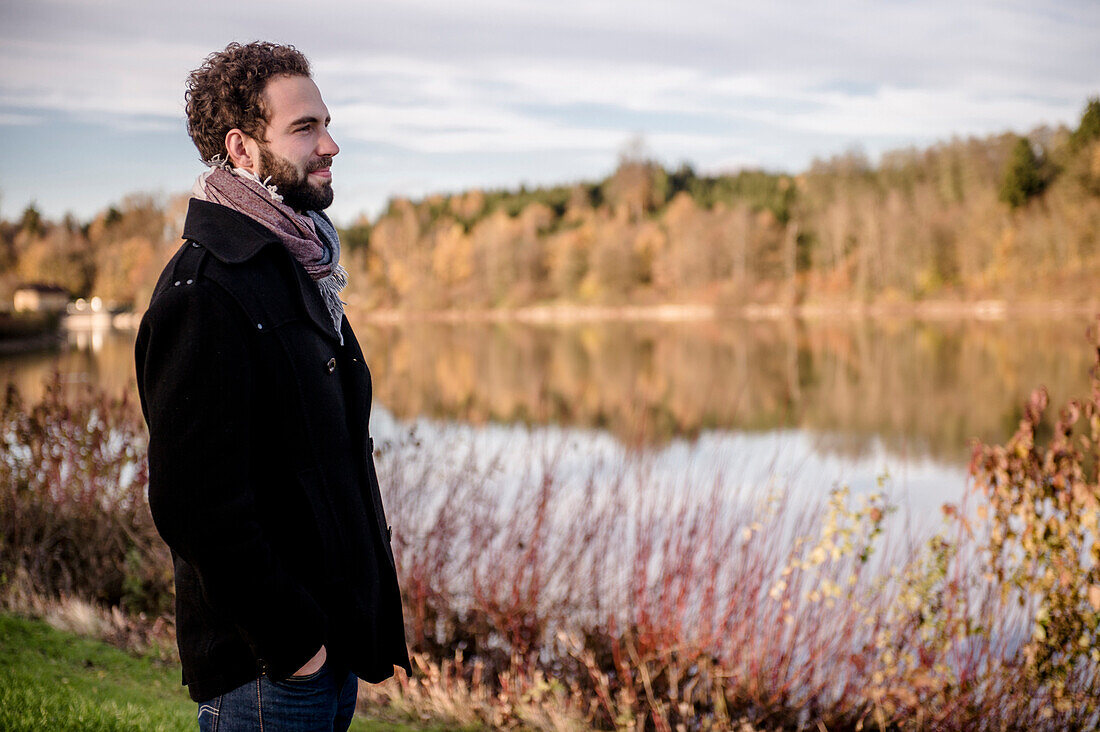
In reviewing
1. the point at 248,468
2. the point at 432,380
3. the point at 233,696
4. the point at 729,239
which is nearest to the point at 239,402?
the point at 248,468

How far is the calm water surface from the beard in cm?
377

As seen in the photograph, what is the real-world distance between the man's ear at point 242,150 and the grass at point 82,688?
304 centimetres

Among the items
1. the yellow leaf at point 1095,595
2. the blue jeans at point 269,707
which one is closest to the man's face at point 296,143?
the blue jeans at point 269,707

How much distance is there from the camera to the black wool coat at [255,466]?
1.69m

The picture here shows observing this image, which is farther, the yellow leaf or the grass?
the yellow leaf

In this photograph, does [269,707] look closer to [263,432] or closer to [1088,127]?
[263,432]

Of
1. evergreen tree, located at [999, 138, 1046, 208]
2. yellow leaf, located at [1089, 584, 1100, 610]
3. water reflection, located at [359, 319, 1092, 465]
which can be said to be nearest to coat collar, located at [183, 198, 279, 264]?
yellow leaf, located at [1089, 584, 1100, 610]

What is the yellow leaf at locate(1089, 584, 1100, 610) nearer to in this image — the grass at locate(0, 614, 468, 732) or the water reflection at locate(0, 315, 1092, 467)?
the water reflection at locate(0, 315, 1092, 467)

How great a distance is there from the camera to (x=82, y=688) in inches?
180

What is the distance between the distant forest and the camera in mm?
52625

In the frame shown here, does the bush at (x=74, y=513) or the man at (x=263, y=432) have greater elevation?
the man at (x=263, y=432)

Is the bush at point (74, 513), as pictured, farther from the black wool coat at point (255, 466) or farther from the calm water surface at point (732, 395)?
the black wool coat at point (255, 466)

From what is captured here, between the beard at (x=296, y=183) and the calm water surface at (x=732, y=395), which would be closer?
the beard at (x=296, y=183)

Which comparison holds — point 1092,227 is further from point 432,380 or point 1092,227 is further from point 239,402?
point 239,402
